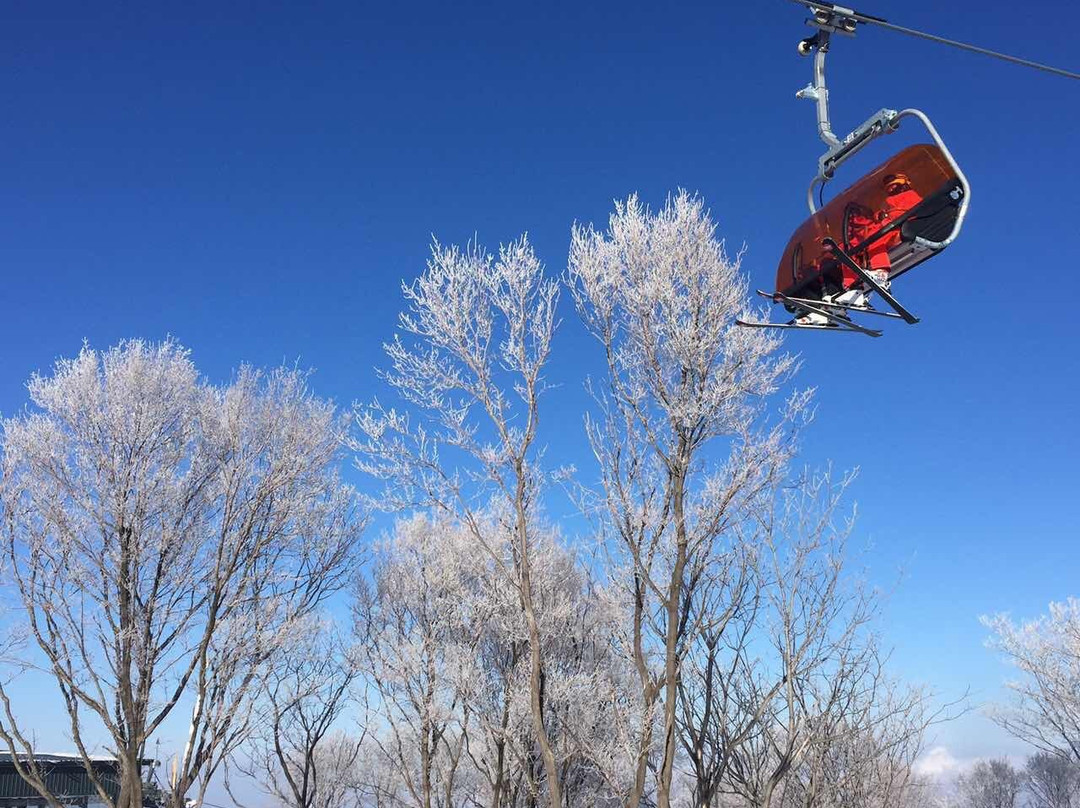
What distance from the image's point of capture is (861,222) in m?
4.64

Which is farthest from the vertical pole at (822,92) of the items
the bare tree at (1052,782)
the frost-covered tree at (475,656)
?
the bare tree at (1052,782)

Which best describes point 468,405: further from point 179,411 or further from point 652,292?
point 179,411

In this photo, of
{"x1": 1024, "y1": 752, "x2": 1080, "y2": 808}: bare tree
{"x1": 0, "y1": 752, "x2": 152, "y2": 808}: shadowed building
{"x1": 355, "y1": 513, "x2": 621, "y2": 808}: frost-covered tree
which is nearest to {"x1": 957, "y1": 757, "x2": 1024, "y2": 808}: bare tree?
{"x1": 1024, "y1": 752, "x2": 1080, "y2": 808}: bare tree

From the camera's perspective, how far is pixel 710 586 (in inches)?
340

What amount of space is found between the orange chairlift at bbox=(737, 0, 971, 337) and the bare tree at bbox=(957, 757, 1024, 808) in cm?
4909

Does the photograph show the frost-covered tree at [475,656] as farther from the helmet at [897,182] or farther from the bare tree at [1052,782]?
the bare tree at [1052,782]

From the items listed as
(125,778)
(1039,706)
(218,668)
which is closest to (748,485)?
(218,668)

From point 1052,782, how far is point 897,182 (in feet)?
153

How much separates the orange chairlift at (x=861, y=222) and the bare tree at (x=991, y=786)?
49.1 meters

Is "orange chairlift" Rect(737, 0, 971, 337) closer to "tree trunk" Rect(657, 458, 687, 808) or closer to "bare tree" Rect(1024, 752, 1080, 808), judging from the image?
"tree trunk" Rect(657, 458, 687, 808)

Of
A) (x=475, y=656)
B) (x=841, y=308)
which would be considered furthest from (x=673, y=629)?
Answer: (x=475, y=656)

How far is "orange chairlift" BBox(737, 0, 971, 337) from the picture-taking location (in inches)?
171

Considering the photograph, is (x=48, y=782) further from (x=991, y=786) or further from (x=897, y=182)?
(x=991, y=786)

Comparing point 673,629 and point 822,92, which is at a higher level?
point 822,92
